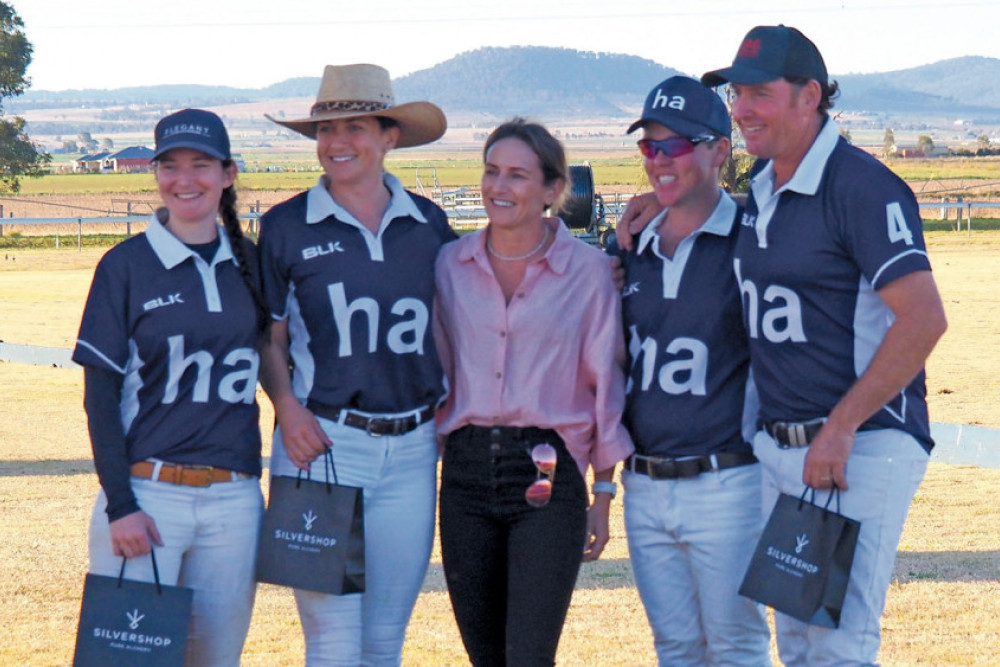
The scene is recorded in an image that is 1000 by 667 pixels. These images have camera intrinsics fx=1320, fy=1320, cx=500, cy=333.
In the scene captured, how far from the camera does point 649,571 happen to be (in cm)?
361

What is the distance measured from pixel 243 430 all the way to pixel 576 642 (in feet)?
7.44

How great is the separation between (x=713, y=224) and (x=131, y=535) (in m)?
1.70

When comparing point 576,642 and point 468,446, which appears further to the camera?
point 576,642

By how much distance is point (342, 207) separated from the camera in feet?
11.8

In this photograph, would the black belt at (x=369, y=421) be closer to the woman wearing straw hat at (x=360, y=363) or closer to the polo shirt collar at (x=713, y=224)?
the woman wearing straw hat at (x=360, y=363)

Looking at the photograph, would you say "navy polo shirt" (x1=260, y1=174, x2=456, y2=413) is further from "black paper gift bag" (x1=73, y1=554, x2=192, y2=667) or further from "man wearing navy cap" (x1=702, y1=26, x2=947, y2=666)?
"man wearing navy cap" (x1=702, y1=26, x2=947, y2=666)

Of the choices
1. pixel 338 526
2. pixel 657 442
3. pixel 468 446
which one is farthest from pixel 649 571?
pixel 338 526

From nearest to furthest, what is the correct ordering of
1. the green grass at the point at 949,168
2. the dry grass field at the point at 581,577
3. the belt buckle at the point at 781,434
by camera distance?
the belt buckle at the point at 781,434 < the dry grass field at the point at 581,577 < the green grass at the point at 949,168

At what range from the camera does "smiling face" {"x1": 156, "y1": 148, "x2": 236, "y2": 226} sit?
3.34 metres

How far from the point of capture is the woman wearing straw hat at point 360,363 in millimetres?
3516

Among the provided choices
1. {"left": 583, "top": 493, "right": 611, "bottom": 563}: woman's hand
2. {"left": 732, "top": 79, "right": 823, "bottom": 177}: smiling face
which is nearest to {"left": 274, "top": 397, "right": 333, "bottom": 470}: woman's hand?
{"left": 583, "top": 493, "right": 611, "bottom": 563}: woman's hand

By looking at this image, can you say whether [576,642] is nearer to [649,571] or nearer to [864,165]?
[649,571]

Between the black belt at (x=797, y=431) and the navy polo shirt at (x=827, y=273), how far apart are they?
2cm

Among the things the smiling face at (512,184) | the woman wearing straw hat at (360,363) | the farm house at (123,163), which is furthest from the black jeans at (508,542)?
the farm house at (123,163)
